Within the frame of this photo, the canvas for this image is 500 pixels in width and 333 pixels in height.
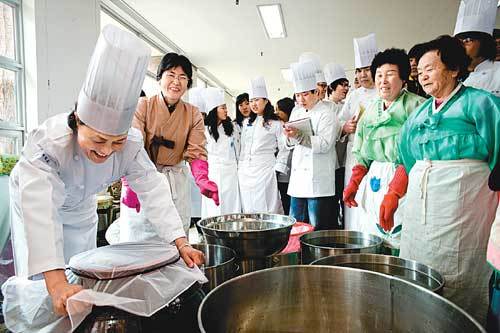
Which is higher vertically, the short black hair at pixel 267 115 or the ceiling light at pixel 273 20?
the ceiling light at pixel 273 20

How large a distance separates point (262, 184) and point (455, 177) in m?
2.41

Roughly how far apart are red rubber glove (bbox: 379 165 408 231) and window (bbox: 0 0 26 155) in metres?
3.06

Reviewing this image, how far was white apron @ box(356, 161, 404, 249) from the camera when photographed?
1.62 meters

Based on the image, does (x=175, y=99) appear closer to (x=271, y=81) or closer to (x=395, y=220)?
(x=395, y=220)

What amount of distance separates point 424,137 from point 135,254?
1036 mm

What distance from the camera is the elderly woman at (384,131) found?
164cm

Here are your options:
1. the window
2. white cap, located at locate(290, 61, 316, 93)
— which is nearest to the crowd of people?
white cap, located at locate(290, 61, 316, 93)

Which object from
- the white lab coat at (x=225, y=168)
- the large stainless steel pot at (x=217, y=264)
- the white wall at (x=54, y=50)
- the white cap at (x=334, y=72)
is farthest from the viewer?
the white lab coat at (x=225, y=168)

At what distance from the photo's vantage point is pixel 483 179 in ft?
3.88

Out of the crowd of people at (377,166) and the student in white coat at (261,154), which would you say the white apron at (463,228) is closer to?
the crowd of people at (377,166)

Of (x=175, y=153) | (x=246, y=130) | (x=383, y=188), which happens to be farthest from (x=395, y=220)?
(x=246, y=130)

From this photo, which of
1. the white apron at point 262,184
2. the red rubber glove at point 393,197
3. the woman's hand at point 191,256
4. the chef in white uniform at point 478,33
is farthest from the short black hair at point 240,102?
the woman's hand at point 191,256

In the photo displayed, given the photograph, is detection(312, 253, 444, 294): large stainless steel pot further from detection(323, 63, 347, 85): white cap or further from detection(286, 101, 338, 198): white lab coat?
detection(323, 63, 347, 85): white cap

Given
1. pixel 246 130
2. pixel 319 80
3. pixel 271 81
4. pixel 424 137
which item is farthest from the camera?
pixel 271 81
